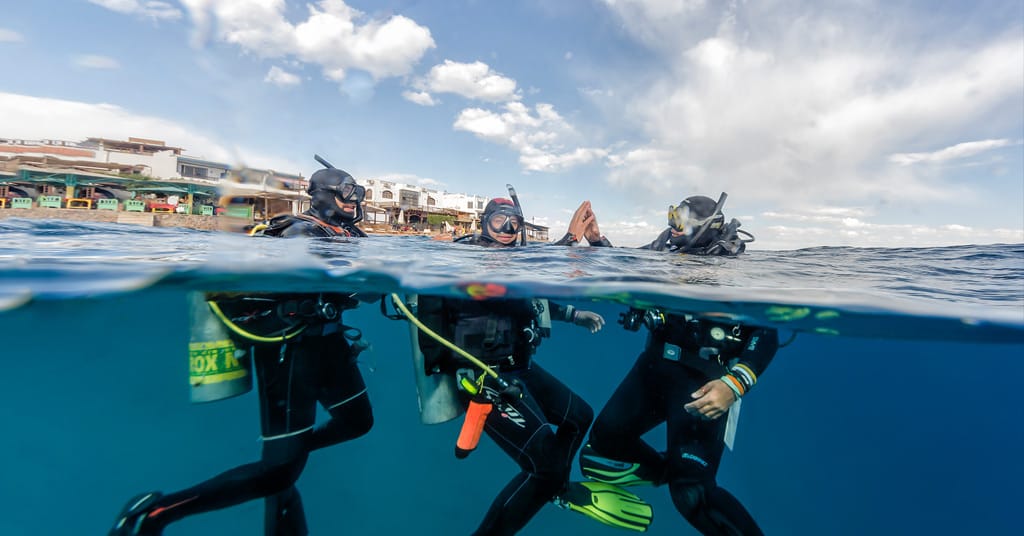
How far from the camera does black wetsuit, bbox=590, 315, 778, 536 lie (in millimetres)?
3668

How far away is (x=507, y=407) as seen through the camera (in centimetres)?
376

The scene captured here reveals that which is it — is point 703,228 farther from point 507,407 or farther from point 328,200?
point 328,200

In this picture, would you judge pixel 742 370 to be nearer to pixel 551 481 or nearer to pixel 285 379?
pixel 551 481

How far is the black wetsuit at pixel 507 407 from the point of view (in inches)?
147

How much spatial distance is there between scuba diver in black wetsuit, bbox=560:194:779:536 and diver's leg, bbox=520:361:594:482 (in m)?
0.22

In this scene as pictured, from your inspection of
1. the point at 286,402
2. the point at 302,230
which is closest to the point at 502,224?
the point at 302,230

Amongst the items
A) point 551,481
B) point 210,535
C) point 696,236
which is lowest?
point 210,535

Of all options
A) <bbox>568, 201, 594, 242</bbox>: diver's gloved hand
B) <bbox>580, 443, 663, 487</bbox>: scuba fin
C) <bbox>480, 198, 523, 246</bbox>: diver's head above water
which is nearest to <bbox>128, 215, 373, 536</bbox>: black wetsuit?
<bbox>480, 198, 523, 246</bbox>: diver's head above water

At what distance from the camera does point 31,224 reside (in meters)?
8.58

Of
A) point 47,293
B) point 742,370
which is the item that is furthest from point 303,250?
point 742,370

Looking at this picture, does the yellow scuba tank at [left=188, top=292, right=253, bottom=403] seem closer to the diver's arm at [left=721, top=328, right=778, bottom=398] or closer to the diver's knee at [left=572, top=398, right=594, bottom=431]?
the diver's knee at [left=572, top=398, right=594, bottom=431]

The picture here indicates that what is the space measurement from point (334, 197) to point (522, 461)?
3.65 meters

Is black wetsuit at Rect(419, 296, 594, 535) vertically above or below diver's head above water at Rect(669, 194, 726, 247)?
below

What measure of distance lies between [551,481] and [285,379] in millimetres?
2654
